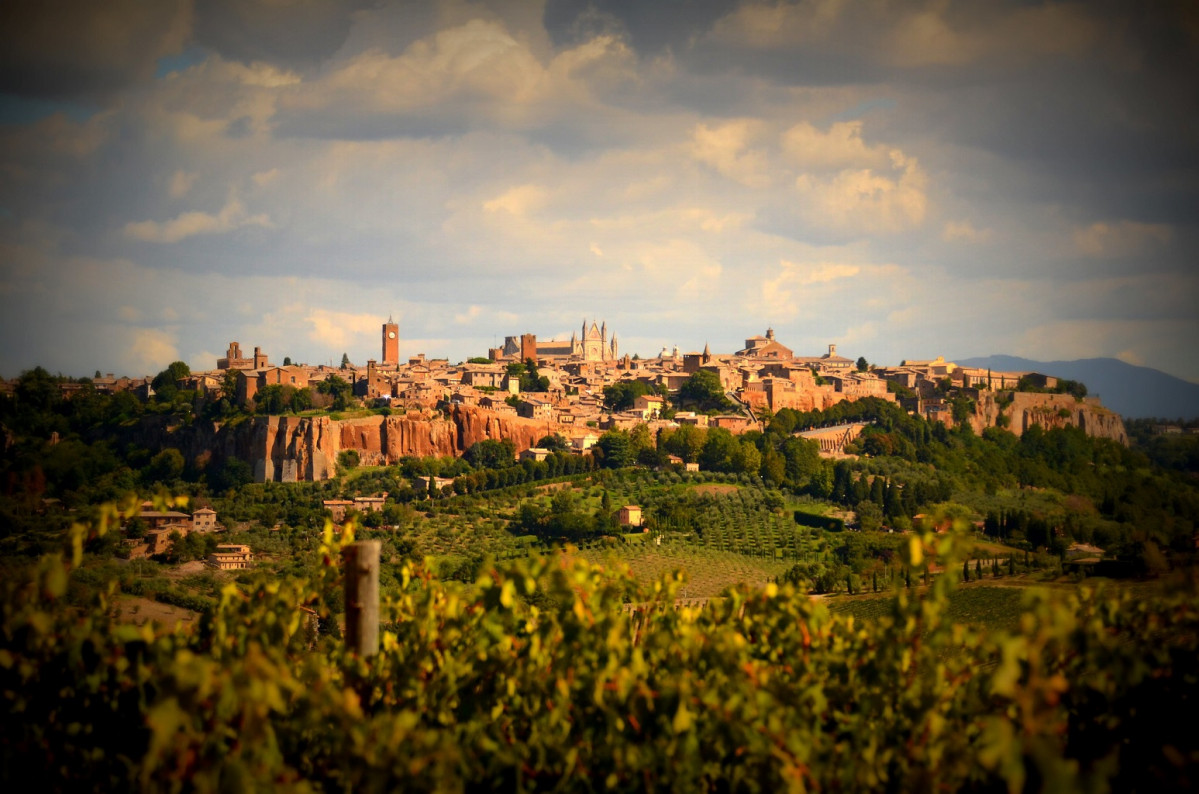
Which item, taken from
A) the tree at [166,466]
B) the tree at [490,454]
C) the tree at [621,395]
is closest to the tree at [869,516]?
the tree at [490,454]

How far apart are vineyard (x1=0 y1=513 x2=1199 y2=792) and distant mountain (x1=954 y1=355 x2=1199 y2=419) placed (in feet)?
277

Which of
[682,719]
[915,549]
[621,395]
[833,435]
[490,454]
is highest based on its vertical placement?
[621,395]

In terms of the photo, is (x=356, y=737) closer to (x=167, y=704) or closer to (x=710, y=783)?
(x=167, y=704)

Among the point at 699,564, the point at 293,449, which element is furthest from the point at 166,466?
the point at 699,564

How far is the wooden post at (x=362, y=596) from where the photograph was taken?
13.8 ft

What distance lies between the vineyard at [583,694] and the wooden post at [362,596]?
123mm

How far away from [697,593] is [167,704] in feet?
93.6

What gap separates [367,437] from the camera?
4872cm

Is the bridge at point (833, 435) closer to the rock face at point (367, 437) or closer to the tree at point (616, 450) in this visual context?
the tree at point (616, 450)

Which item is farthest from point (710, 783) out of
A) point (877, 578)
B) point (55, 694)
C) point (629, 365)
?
point (629, 365)

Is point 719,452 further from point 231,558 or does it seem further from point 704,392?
point 231,558

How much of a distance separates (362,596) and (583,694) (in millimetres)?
1030

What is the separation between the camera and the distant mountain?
99.1m

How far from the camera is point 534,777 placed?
13.1 feet
